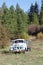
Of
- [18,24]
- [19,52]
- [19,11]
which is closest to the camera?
[19,52]

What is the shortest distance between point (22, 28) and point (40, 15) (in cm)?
4043

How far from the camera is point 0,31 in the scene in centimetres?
3350

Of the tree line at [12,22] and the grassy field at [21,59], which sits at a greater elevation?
the tree line at [12,22]

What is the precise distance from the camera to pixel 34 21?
100m

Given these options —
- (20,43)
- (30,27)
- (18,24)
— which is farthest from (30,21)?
(20,43)

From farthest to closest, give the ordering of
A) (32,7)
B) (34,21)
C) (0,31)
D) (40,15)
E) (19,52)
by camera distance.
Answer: (32,7)
(40,15)
(34,21)
(0,31)
(19,52)

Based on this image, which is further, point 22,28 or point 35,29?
point 35,29

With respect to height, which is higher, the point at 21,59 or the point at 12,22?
the point at 12,22

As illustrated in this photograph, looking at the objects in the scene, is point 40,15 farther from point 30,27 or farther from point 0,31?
point 0,31

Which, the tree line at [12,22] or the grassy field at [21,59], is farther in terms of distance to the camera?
the tree line at [12,22]

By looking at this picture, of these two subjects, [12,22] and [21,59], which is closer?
[21,59]

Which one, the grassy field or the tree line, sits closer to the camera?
the grassy field

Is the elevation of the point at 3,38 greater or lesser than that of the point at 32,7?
lesser

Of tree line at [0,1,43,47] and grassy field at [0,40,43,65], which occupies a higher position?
tree line at [0,1,43,47]
